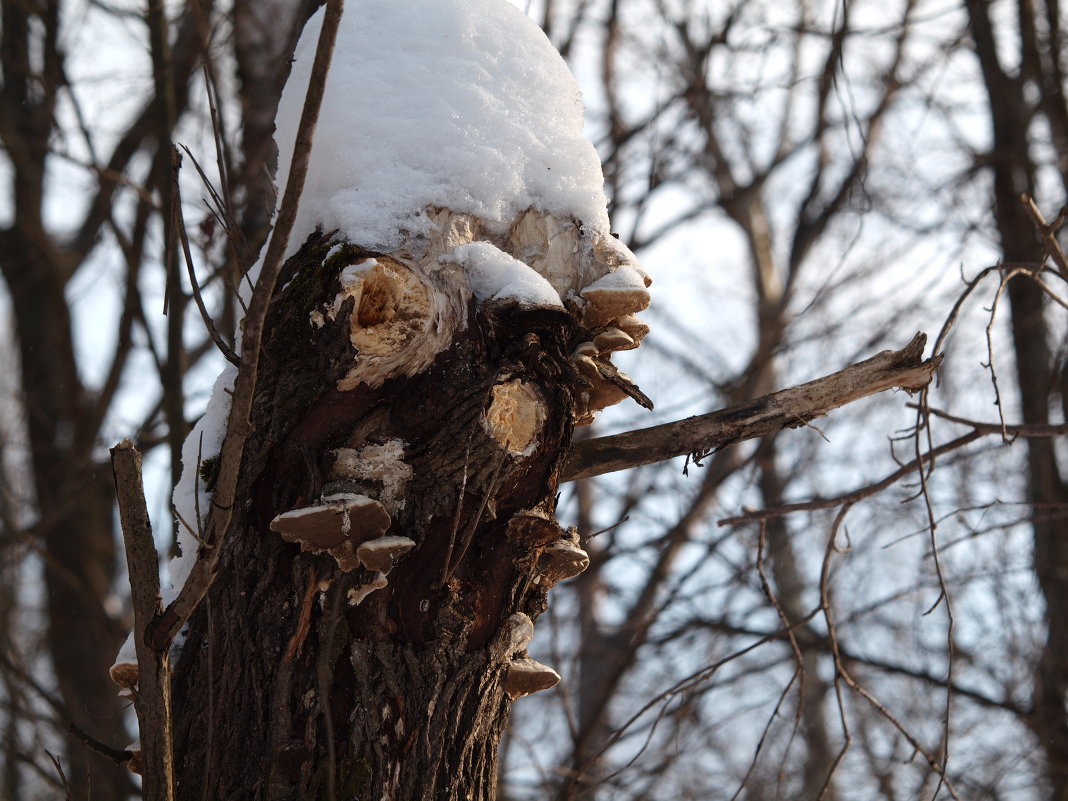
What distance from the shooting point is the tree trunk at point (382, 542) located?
1441 mm

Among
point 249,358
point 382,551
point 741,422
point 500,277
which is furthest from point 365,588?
point 741,422

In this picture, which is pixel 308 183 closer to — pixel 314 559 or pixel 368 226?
pixel 368 226

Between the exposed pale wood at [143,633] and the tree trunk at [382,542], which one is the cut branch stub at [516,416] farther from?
the exposed pale wood at [143,633]

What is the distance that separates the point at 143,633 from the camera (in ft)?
4.40

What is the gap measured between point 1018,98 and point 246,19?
452 centimetres

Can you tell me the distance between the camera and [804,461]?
19.4 ft

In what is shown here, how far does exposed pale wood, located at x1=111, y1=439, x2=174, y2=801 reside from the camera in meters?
1.32

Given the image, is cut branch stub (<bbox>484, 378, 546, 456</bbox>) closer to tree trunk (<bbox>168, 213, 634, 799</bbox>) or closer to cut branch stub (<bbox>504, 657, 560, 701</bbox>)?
tree trunk (<bbox>168, 213, 634, 799</bbox>)

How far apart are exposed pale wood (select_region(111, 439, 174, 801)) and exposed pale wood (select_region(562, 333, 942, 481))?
75 cm

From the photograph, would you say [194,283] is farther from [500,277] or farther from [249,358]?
[500,277]

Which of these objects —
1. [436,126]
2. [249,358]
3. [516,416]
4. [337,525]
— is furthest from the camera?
[436,126]

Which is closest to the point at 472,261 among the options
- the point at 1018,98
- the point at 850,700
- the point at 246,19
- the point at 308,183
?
the point at 308,183

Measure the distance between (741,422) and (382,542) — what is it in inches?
29.3

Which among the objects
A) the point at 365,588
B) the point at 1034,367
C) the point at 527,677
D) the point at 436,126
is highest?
the point at 1034,367
